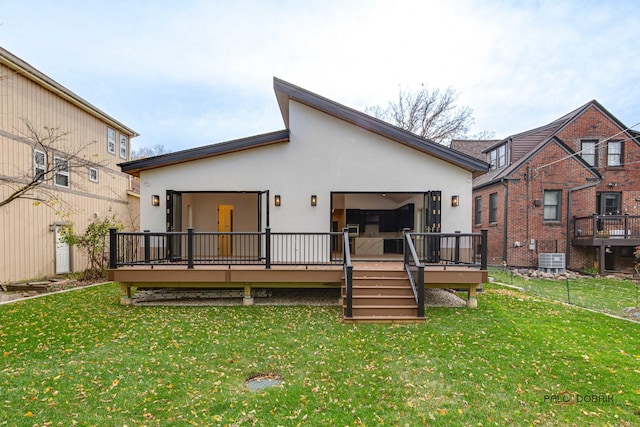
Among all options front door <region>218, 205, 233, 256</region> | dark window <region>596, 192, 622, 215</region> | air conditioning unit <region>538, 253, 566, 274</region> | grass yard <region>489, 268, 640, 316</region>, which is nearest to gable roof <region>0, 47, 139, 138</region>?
front door <region>218, 205, 233, 256</region>

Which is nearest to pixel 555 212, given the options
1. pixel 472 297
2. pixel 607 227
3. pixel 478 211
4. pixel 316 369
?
pixel 607 227

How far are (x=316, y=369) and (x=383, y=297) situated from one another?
274cm

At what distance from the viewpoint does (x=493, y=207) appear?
588 inches

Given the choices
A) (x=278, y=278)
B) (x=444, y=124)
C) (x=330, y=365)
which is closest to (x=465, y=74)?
(x=444, y=124)

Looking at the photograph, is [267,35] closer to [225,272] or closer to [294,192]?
[294,192]

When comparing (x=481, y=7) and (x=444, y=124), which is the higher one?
(x=481, y=7)

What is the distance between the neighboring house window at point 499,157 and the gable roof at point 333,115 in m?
8.48

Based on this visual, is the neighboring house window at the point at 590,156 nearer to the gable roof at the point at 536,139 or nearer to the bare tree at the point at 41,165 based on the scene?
the gable roof at the point at 536,139

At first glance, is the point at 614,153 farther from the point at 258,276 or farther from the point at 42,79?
→ the point at 42,79

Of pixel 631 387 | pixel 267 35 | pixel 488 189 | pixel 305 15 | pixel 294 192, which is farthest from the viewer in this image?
pixel 488 189

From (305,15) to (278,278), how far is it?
10978 millimetres

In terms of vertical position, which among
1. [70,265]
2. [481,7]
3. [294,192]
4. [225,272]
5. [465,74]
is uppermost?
[465,74]

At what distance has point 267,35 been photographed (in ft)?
45.4

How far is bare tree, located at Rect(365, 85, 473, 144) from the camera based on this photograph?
834 inches
